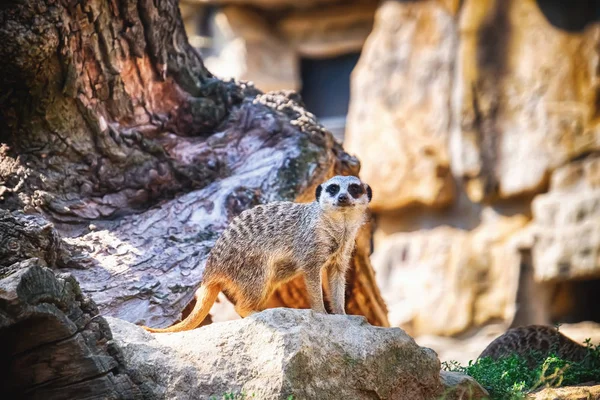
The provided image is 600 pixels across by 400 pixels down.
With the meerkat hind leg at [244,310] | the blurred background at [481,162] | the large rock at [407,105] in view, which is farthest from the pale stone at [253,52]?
the meerkat hind leg at [244,310]

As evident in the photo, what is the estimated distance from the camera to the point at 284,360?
2.41 meters

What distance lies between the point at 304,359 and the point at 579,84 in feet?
15.4

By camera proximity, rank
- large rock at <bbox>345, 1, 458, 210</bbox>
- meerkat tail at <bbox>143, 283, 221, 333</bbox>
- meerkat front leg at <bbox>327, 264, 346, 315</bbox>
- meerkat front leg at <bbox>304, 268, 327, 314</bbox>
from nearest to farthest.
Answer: meerkat tail at <bbox>143, 283, 221, 333</bbox>, meerkat front leg at <bbox>304, 268, 327, 314</bbox>, meerkat front leg at <bbox>327, 264, 346, 315</bbox>, large rock at <bbox>345, 1, 458, 210</bbox>

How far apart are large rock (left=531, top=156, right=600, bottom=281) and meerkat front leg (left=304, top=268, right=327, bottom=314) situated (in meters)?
3.36

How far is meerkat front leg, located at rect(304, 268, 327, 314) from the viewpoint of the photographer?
340cm

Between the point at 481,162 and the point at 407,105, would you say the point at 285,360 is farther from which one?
the point at 407,105

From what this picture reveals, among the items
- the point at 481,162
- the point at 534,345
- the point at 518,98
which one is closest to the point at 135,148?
the point at 534,345

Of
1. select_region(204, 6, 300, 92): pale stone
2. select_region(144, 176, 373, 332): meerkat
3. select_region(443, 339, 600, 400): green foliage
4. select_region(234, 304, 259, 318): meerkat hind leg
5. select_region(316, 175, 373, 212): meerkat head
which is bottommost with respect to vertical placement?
select_region(443, 339, 600, 400): green foliage

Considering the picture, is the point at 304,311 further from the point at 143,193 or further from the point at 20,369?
the point at 143,193

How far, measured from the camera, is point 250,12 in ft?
26.8

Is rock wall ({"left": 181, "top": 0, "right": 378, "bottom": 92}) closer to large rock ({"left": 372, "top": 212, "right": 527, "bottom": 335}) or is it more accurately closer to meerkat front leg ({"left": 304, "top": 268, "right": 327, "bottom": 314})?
large rock ({"left": 372, "top": 212, "right": 527, "bottom": 335})

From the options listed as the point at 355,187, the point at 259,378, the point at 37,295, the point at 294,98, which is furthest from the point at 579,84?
the point at 37,295

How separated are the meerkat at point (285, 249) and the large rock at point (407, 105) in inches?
133

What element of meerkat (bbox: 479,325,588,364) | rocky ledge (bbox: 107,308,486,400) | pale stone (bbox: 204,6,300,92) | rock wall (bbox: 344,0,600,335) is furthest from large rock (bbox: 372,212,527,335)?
rocky ledge (bbox: 107,308,486,400)
